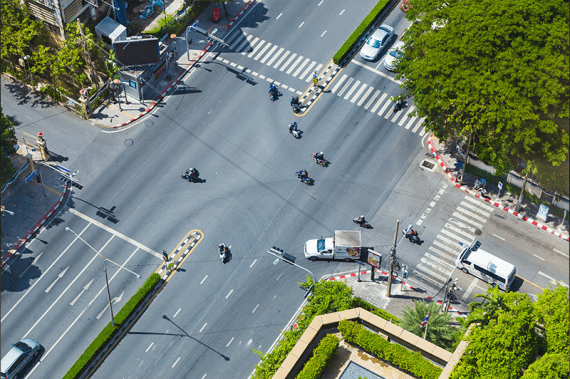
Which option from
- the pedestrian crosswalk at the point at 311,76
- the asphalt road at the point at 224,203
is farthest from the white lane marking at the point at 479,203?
the pedestrian crosswalk at the point at 311,76

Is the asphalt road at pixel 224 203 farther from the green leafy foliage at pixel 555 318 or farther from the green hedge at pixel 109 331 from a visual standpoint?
the green leafy foliage at pixel 555 318

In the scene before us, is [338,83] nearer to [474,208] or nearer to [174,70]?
[174,70]

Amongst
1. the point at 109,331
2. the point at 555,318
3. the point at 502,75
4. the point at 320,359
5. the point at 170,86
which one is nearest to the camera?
the point at 320,359

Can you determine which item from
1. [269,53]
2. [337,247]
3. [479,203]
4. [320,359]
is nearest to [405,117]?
[479,203]

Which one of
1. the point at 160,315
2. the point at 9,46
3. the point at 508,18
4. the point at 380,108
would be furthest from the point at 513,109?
the point at 9,46

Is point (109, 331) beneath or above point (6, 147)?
beneath

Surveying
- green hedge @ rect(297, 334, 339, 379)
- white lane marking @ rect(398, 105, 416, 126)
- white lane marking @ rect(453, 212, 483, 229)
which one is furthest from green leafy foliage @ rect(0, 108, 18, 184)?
white lane marking @ rect(453, 212, 483, 229)

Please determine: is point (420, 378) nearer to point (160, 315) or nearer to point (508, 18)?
point (160, 315)
